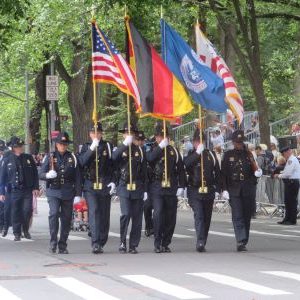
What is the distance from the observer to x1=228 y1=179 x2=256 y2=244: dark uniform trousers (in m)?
14.7

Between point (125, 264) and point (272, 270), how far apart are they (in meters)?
2.07

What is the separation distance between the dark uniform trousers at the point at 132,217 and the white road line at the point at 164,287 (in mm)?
2683

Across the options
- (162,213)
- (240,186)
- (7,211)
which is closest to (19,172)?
(7,211)

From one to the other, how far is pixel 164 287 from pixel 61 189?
14.0 ft

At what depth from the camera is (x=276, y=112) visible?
46.1 m

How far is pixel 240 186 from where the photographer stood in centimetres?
1473

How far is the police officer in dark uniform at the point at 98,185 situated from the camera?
14333 millimetres

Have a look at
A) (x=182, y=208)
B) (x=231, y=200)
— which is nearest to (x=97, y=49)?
(x=231, y=200)

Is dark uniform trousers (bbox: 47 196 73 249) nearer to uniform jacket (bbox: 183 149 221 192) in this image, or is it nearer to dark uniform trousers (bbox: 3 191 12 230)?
uniform jacket (bbox: 183 149 221 192)

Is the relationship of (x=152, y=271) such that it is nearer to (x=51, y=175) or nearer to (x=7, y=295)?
(x=7, y=295)

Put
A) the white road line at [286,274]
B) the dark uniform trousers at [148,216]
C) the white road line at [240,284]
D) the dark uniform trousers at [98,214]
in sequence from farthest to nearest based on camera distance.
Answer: the dark uniform trousers at [148,216] < the dark uniform trousers at [98,214] < the white road line at [286,274] < the white road line at [240,284]

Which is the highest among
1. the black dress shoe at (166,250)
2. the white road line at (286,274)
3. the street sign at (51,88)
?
the street sign at (51,88)

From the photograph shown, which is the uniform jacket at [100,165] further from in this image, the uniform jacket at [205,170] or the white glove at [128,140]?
the uniform jacket at [205,170]

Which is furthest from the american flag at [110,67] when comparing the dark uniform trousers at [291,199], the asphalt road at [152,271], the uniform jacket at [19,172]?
the dark uniform trousers at [291,199]
